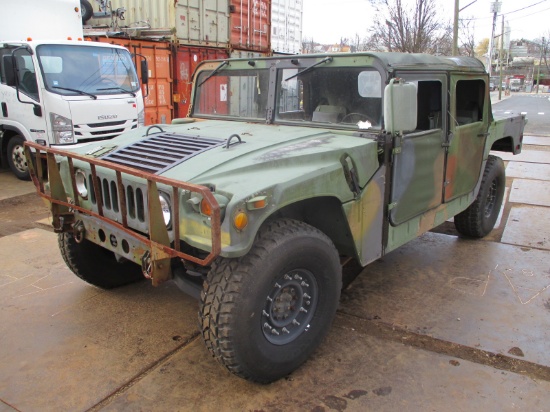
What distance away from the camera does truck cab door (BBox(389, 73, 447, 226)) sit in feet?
11.3

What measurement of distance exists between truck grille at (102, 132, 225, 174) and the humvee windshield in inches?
29.3

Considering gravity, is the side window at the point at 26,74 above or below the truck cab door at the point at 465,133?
above

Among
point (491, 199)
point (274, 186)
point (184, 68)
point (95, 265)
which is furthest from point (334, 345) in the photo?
point (184, 68)

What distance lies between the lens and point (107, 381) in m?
2.82

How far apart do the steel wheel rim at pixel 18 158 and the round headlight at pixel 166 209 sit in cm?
650

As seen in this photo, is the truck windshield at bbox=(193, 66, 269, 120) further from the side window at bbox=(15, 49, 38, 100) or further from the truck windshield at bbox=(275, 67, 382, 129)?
the side window at bbox=(15, 49, 38, 100)

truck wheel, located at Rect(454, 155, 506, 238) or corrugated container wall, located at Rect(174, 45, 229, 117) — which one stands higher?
corrugated container wall, located at Rect(174, 45, 229, 117)

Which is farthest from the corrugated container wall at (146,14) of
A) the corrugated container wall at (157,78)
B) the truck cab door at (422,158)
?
the truck cab door at (422,158)

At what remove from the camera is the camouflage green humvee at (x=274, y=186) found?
2.48 meters

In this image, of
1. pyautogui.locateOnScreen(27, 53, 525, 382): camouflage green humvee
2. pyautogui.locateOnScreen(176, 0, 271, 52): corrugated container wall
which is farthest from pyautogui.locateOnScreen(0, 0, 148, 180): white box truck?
pyautogui.locateOnScreen(27, 53, 525, 382): camouflage green humvee

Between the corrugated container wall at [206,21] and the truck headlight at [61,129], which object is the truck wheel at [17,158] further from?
the corrugated container wall at [206,21]

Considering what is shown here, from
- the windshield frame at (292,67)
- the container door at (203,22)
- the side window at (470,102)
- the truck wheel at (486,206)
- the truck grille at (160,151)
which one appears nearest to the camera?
the truck grille at (160,151)

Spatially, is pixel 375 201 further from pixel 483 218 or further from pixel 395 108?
pixel 483 218

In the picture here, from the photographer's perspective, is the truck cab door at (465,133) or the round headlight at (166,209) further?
the truck cab door at (465,133)
